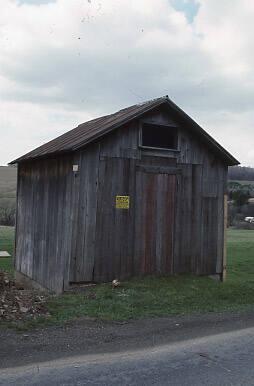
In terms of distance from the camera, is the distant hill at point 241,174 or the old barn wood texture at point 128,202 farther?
the distant hill at point 241,174

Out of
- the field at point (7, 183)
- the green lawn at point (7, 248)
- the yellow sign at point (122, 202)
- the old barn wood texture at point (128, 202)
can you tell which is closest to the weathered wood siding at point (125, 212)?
the old barn wood texture at point (128, 202)

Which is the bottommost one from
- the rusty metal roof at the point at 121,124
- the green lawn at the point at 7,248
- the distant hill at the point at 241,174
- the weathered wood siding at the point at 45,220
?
the green lawn at the point at 7,248

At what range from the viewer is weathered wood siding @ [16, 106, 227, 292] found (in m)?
10.7

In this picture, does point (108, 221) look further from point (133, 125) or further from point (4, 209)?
point (4, 209)

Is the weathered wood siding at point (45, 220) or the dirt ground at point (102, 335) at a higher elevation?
the weathered wood siding at point (45, 220)

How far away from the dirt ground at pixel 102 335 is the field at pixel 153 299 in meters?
0.42

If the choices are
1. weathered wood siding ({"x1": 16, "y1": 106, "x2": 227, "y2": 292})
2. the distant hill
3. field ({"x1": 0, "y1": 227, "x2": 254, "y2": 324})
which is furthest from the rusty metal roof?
the distant hill

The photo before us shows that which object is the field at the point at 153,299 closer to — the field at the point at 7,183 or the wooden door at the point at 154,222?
the wooden door at the point at 154,222

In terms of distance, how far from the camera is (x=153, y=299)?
952 centimetres

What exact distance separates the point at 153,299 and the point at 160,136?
480cm

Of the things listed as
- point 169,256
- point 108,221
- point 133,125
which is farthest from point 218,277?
point 133,125

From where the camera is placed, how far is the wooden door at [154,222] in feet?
37.1

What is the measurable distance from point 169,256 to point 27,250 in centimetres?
381

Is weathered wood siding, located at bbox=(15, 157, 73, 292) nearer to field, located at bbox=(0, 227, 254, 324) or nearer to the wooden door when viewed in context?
field, located at bbox=(0, 227, 254, 324)
